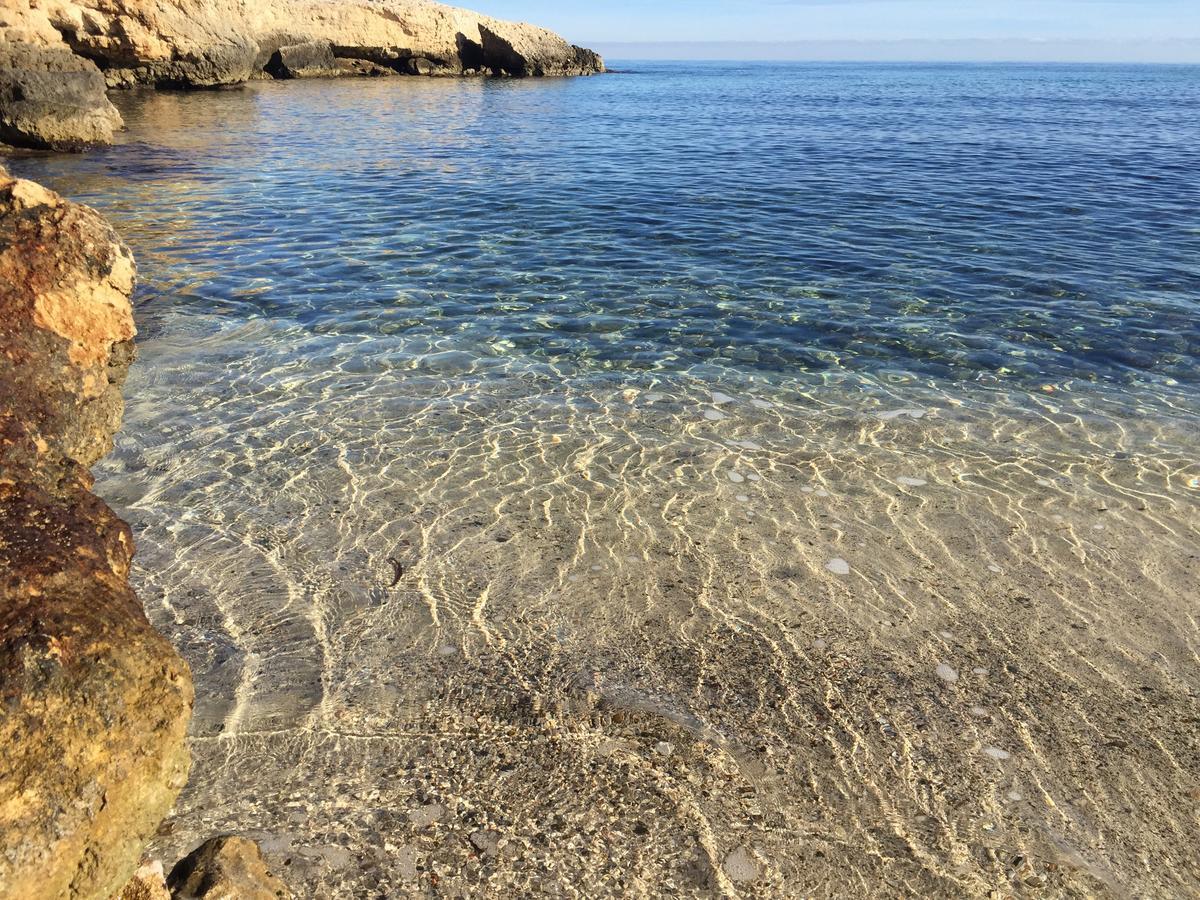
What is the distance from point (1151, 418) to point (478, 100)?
35.3 meters

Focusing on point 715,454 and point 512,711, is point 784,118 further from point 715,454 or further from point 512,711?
point 512,711

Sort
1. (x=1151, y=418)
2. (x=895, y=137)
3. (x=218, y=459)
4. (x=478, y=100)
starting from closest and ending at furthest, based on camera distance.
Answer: (x=218, y=459), (x=1151, y=418), (x=895, y=137), (x=478, y=100)

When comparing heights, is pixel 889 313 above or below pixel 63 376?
below

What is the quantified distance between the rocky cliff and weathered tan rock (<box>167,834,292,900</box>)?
2126 cm

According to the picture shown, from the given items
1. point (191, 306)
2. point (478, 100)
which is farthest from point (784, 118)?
point (191, 306)

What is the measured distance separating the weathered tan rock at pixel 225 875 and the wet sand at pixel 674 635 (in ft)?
1.11

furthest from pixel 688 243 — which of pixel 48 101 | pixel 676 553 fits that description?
pixel 48 101

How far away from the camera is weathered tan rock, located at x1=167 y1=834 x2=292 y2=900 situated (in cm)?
254

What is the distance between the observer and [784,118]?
110 ft

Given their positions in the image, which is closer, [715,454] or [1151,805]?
[1151,805]

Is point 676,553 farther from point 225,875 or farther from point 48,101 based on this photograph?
point 48,101

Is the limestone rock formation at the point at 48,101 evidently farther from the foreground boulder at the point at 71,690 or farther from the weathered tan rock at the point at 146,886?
the weathered tan rock at the point at 146,886

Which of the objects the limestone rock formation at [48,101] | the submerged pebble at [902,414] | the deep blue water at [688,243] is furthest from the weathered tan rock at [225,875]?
the limestone rock formation at [48,101]

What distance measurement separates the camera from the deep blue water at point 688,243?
348 inches
